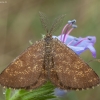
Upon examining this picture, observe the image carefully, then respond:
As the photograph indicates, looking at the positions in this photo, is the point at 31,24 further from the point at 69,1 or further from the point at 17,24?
the point at 69,1

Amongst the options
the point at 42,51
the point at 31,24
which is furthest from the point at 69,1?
the point at 42,51

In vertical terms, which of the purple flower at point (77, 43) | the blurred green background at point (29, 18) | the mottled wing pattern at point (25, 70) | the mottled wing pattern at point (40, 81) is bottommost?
the mottled wing pattern at point (40, 81)

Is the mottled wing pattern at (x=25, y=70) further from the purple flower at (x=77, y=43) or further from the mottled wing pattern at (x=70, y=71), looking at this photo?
the purple flower at (x=77, y=43)

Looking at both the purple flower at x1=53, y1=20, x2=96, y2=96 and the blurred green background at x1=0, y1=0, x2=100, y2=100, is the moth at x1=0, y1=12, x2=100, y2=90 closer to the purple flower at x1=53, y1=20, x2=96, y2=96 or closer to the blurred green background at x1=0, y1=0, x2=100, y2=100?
the purple flower at x1=53, y1=20, x2=96, y2=96

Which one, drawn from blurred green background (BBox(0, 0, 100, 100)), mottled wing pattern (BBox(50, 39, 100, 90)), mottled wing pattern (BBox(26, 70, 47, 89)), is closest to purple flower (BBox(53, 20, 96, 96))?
mottled wing pattern (BBox(50, 39, 100, 90))

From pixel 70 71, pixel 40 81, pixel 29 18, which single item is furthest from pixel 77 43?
pixel 29 18

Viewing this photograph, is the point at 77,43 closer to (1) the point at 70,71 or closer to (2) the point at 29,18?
(1) the point at 70,71

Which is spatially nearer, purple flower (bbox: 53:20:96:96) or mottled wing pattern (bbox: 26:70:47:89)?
mottled wing pattern (bbox: 26:70:47:89)

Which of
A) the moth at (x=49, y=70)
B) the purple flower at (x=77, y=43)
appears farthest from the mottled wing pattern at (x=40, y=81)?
the purple flower at (x=77, y=43)
